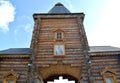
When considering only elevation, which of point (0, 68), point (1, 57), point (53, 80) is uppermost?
point (1, 57)

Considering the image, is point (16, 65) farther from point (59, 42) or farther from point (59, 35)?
point (59, 35)

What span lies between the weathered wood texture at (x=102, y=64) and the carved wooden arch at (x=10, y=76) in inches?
297

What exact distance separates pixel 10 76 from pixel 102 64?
916 cm

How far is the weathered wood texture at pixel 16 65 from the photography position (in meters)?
17.2

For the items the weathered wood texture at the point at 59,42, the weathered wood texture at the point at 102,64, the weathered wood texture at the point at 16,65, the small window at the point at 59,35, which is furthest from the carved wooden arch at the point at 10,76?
the weathered wood texture at the point at 102,64

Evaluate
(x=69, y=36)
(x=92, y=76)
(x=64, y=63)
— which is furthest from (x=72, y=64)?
(x=69, y=36)

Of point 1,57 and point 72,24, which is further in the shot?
point 72,24

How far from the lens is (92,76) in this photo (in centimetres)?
1686

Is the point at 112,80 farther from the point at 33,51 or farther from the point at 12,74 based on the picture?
the point at 12,74

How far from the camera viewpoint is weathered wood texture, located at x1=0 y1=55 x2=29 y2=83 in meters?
17.2

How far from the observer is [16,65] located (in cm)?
1789

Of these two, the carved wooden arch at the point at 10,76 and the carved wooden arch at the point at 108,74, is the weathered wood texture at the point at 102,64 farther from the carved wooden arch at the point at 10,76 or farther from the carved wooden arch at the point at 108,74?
the carved wooden arch at the point at 10,76

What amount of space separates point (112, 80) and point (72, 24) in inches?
322

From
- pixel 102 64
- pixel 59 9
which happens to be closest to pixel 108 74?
pixel 102 64
